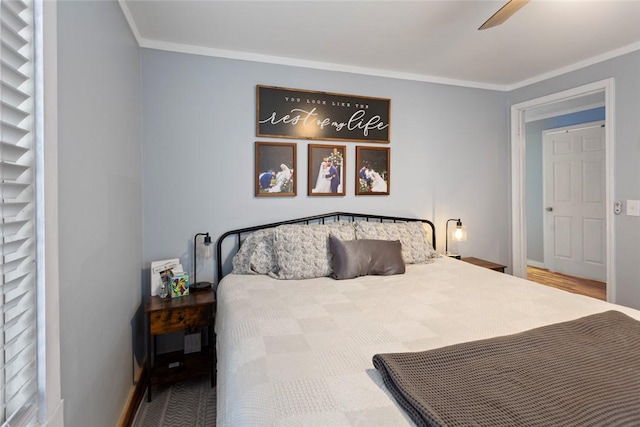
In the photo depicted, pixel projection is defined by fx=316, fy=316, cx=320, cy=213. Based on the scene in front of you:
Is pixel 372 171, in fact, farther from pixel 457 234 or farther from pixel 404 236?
pixel 457 234

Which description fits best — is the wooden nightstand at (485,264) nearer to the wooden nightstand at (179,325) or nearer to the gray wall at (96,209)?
the wooden nightstand at (179,325)

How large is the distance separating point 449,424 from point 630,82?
3.15 m

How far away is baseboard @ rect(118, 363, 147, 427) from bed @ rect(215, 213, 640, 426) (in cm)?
74

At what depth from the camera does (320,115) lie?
108 inches

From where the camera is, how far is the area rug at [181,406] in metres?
1.83

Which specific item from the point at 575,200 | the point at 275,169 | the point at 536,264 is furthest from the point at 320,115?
the point at 536,264

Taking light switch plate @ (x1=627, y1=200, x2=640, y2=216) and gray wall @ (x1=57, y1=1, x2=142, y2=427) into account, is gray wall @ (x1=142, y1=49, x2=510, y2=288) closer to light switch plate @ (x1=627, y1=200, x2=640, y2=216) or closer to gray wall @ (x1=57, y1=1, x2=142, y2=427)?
gray wall @ (x1=57, y1=1, x2=142, y2=427)

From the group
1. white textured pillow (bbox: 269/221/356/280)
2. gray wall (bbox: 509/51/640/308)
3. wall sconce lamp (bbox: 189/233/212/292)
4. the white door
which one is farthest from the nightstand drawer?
the white door

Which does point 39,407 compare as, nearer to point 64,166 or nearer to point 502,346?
point 64,166

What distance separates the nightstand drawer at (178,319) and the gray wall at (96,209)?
0.51 ft

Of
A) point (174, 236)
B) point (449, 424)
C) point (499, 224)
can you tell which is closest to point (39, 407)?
point (449, 424)

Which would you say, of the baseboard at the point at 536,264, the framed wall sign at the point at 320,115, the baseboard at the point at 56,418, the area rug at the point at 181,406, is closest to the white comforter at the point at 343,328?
the baseboard at the point at 56,418

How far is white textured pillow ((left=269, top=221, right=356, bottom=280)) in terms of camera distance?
7.21 feet

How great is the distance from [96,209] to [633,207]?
366cm
